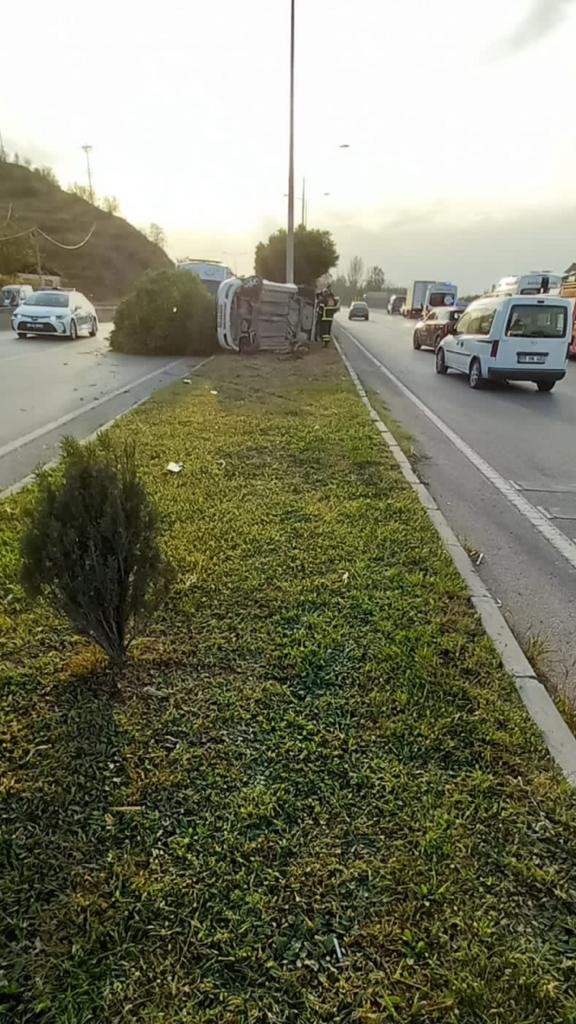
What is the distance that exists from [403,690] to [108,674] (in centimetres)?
139

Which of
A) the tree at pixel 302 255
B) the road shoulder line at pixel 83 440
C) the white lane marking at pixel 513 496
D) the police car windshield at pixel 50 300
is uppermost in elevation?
the tree at pixel 302 255

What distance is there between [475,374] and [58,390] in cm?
892

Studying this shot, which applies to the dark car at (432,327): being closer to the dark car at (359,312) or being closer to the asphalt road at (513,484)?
the asphalt road at (513,484)

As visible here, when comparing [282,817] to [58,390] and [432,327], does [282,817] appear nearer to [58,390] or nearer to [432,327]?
[58,390]

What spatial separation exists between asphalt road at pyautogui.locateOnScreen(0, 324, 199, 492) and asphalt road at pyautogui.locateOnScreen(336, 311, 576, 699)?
13.8 ft

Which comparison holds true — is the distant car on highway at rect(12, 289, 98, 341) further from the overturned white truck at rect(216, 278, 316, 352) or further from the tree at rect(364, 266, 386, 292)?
the tree at rect(364, 266, 386, 292)

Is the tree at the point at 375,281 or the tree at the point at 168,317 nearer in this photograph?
the tree at the point at 168,317

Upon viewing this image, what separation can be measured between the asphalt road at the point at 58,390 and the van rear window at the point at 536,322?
24.4 ft

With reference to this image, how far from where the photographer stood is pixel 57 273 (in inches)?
2729

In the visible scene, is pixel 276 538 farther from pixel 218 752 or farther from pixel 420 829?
pixel 420 829

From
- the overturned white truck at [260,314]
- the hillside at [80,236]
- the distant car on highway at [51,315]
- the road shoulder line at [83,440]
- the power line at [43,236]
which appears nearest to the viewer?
the road shoulder line at [83,440]

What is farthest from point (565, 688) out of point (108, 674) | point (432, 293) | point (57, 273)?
point (57, 273)

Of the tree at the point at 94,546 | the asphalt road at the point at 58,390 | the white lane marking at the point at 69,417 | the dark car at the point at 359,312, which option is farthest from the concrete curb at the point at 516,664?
the dark car at the point at 359,312

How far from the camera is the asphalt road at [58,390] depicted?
23.7 feet
